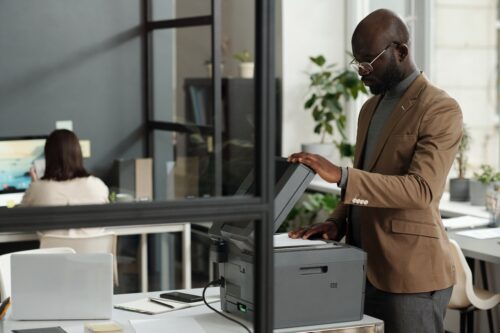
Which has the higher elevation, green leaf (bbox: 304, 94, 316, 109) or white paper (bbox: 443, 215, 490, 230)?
green leaf (bbox: 304, 94, 316, 109)

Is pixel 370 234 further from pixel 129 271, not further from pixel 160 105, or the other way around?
pixel 160 105

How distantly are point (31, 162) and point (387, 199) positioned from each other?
10.5 feet

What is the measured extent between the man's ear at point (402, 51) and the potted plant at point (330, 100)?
2807 mm

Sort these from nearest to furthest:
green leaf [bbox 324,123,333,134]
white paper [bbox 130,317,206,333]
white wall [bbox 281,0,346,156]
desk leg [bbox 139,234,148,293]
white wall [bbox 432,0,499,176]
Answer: white paper [bbox 130,317,206,333]
desk leg [bbox 139,234,148,293]
green leaf [bbox 324,123,333,134]
white wall [bbox 281,0,346,156]
white wall [bbox 432,0,499,176]

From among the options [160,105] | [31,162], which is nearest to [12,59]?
[31,162]

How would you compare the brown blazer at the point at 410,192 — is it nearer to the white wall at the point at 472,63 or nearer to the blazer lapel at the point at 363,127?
the blazer lapel at the point at 363,127

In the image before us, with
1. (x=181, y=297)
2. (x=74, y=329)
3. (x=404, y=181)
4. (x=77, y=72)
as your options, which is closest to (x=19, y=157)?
(x=77, y=72)

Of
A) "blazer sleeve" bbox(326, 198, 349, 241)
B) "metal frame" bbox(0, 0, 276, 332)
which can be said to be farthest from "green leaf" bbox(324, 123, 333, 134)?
"metal frame" bbox(0, 0, 276, 332)

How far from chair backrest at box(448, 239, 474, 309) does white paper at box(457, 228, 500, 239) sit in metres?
0.27

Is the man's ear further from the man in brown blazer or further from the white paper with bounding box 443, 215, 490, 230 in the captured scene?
the white paper with bounding box 443, 215, 490, 230

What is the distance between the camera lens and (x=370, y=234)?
90.9 inches

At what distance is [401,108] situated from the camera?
7.51 feet

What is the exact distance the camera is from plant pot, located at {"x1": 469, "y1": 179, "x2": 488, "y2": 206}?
4.21m

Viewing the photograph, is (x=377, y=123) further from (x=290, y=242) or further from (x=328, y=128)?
(x=328, y=128)
